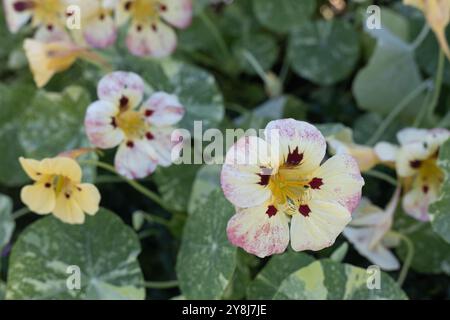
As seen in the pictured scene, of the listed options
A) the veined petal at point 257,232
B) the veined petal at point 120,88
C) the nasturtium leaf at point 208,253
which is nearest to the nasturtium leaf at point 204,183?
the nasturtium leaf at point 208,253

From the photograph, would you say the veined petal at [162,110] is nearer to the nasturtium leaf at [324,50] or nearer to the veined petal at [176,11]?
the veined petal at [176,11]

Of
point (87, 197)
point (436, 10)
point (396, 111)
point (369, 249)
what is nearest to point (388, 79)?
point (396, 111)

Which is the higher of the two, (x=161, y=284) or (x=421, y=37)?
(x=421, y=37)

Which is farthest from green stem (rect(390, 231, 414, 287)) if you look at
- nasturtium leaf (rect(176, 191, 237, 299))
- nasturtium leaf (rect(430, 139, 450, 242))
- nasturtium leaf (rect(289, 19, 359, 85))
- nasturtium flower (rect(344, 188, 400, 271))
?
nasturtium leaf (rect(289, 19, 359, 85))

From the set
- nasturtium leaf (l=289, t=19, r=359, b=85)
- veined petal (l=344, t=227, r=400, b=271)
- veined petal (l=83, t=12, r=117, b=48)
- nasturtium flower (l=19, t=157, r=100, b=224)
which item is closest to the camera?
nasturtium flower (l=19, t=157, r=100, b=224)

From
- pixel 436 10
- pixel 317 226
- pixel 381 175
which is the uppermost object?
pixel 436 10

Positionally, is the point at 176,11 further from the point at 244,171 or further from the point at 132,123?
the point at 244,171

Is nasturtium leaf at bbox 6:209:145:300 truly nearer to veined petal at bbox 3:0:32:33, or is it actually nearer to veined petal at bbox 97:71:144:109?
veined petal at bbox 97:71:144:109
